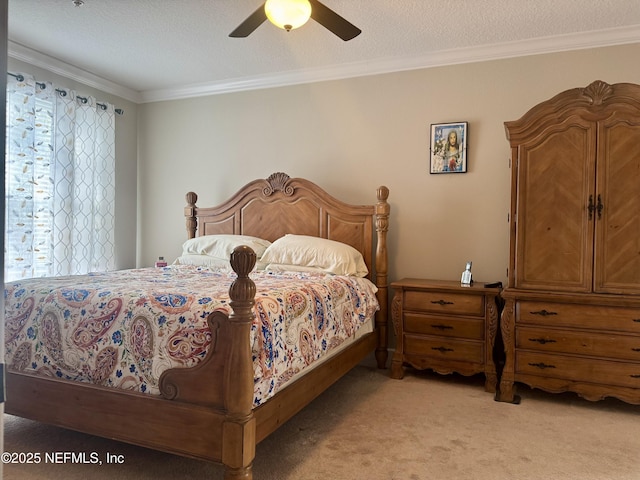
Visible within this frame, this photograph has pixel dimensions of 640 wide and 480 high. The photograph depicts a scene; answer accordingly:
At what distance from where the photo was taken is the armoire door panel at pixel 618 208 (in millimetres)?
2814

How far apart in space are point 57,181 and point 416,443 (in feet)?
11.8

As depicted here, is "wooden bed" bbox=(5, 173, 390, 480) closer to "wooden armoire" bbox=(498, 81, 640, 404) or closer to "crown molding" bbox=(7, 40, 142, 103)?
"wooden armoire" bbox=(498, 81, 640, 404)

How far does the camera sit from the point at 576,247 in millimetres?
2930

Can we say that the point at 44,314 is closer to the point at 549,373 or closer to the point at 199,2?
the point at 199,2

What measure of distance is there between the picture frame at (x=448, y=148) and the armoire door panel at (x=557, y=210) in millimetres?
691

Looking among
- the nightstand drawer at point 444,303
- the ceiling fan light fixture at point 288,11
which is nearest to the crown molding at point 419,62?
the ceiling fan light fixture at point 288,11

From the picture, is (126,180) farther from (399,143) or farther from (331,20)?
(331,20)

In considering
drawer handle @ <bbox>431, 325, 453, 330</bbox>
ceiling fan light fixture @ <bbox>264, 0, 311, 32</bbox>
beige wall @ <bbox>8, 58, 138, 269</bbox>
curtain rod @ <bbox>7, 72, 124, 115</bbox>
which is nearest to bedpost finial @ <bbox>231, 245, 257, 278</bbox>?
ceiling fan light fixture @ <bbox>264, 0, 311, 32</bbox>

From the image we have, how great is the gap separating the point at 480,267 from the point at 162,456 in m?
2.67

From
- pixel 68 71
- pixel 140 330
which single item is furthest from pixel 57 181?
pixel 140 330

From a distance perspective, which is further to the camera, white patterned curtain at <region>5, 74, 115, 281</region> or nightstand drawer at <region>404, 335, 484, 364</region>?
white patterned curtain at <region>5, 74, 115, 281</region>

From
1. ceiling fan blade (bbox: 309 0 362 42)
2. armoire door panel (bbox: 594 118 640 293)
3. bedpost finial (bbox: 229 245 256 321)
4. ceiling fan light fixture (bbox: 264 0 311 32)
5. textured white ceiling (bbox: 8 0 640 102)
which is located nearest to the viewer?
bedpost finial (bbox: 229 245 256 321)

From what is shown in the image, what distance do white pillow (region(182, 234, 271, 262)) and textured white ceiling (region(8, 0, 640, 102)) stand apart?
156 centimetres

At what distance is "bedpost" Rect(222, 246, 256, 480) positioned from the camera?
177 cm
